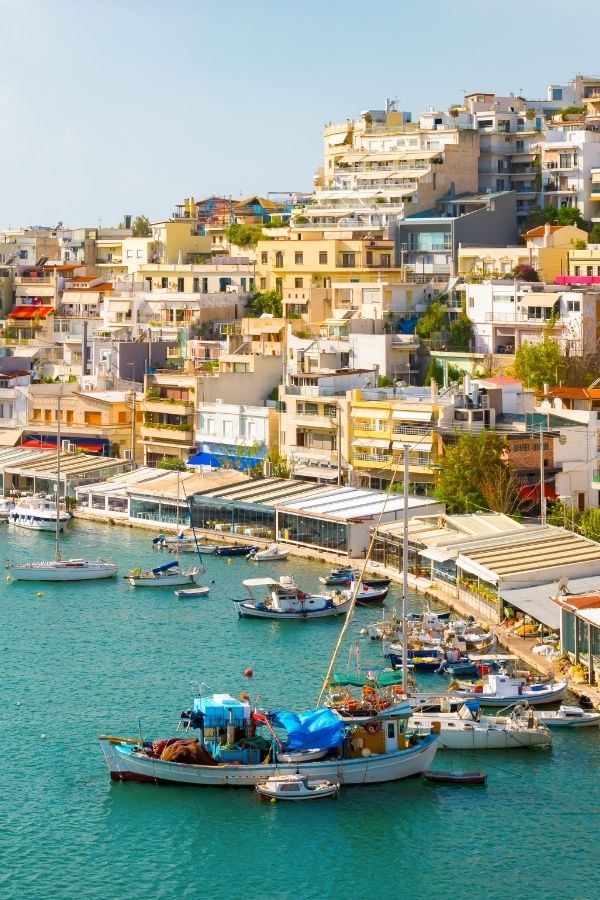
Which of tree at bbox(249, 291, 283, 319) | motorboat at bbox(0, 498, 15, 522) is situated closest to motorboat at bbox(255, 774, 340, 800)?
motorboat at bbox(0, 498, 15, 522)

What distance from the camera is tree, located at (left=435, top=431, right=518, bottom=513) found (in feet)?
140

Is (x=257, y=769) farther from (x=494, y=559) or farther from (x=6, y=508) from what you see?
(x=6, y=508)

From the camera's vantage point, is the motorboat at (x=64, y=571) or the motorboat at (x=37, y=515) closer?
the motorboat at (x=64, y=571)

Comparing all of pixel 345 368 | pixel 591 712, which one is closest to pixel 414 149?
pixel 345 368

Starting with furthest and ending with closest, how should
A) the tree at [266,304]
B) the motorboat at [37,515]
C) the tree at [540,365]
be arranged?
the tree at [266,304]
the tree at [540,365]
the motorboat at [37,515]

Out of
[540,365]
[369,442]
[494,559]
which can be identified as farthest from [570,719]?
[540,365]

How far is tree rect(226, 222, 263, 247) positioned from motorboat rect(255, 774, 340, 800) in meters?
47.0

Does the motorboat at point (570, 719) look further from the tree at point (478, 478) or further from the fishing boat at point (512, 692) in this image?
the tree at point (478, 478)

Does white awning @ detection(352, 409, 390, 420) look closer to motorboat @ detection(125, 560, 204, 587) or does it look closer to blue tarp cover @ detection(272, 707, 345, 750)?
motorboat @ detection(125, 560, 204, 587)

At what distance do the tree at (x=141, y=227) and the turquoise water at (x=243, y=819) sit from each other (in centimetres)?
5624

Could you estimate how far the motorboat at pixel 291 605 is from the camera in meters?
36.5

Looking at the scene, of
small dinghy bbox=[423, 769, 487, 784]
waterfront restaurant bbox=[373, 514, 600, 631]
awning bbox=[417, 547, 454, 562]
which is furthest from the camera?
awning bbox=[417, 547, 454, 562]

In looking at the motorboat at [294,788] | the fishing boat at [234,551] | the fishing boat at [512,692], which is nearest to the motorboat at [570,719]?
the fishing boat at [512,692]

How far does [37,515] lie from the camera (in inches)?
1929
